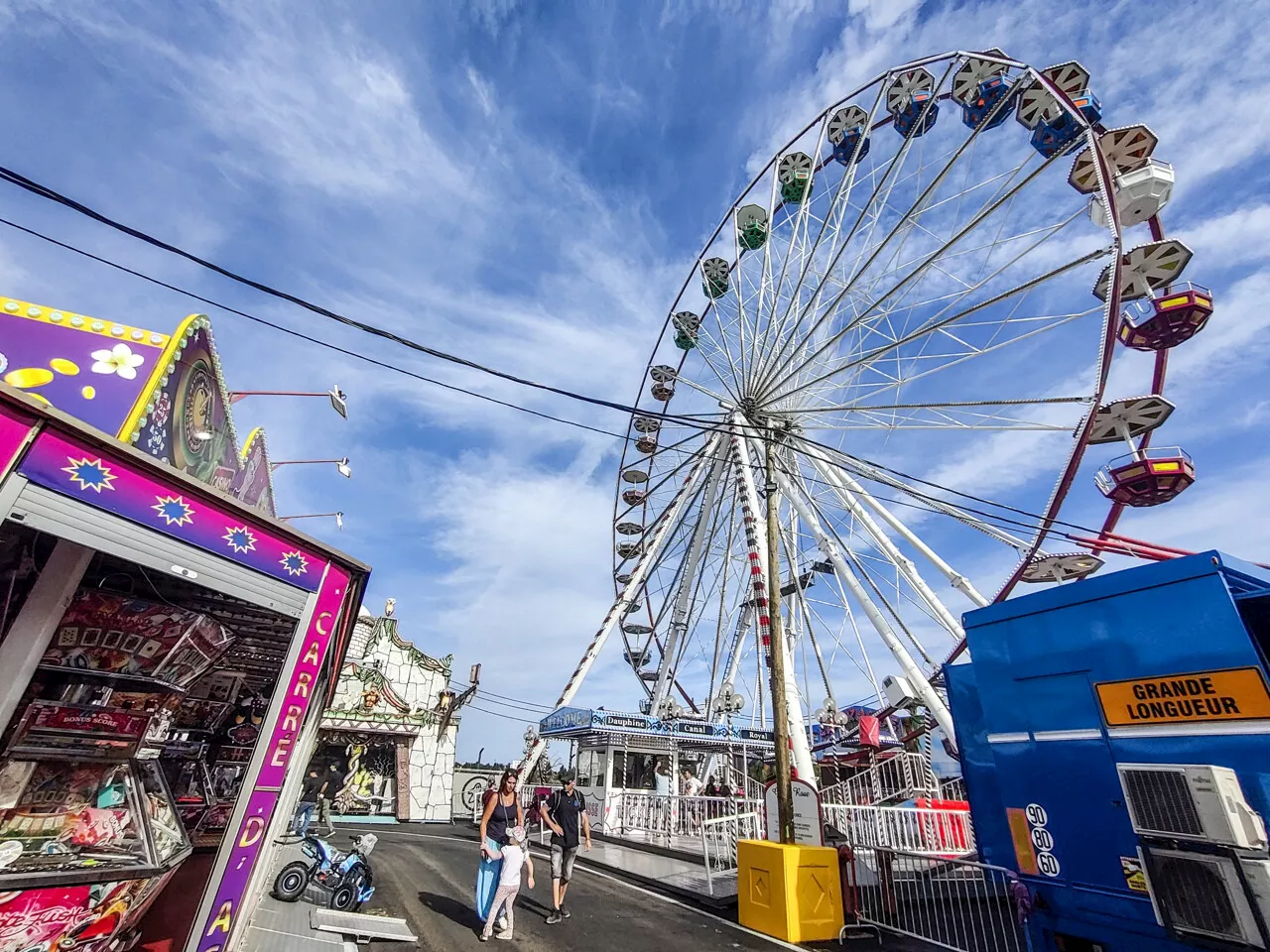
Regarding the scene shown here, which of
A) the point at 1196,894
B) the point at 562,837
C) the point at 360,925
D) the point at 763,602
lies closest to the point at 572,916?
the point at 562,837

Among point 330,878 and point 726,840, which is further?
point 726,840

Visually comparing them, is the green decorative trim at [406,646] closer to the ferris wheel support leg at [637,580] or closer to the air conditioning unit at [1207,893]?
the ferris wheel support leg at [637,580]

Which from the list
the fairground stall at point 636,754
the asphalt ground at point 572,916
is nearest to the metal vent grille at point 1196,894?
the asphalt ground at point 572,916

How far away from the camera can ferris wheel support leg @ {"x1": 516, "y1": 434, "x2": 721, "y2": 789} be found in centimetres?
2050

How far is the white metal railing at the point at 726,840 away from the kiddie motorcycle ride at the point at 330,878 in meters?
5.05

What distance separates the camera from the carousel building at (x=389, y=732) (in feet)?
76.0

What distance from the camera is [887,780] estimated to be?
17891 mm

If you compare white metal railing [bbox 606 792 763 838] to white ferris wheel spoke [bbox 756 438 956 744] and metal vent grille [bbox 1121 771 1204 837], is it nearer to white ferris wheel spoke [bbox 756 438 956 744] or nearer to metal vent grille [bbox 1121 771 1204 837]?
white ferris wheel spoke [bbox 756 438 956 744]

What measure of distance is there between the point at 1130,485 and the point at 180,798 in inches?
738

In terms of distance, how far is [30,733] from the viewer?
5.04m

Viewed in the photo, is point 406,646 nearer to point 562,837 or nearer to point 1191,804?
point 562,837

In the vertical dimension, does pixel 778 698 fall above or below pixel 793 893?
above

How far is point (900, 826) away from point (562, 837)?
5879 millimetres

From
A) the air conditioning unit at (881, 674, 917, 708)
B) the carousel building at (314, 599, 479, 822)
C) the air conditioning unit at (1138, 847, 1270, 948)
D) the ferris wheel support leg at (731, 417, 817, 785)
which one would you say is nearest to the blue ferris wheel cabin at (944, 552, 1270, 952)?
the air conditioning unit at (1138, 847, 1270, 948)
